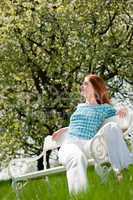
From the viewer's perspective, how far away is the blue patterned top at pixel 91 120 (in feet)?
26.8

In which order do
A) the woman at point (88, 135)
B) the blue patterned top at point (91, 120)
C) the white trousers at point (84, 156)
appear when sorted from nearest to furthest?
the white trousers at point (84, 156) < the woman at point (88, 135) < the blue patterned top at point (91, 120)

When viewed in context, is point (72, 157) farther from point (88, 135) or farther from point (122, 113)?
point (122, 113)

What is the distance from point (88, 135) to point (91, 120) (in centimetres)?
19

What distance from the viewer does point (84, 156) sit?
734 centimetres

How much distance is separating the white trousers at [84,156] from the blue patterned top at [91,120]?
43 cm

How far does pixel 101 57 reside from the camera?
2206 cm

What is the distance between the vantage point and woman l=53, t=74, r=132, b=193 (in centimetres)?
717

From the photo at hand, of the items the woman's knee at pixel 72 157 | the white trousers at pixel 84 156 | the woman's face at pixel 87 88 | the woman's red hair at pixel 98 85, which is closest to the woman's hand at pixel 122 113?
the woman's red hair at pixel 98 85

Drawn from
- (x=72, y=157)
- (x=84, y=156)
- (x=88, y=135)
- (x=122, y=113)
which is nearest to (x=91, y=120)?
(x=88, y=135)

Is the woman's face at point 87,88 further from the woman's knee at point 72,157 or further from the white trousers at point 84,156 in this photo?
the woman's knee at point 72,157

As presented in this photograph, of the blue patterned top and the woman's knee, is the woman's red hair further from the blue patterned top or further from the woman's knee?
the woman's knee

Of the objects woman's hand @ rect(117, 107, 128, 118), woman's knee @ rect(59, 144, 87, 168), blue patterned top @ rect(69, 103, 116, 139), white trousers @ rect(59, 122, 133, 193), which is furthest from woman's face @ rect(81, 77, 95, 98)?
woman's knee @ rect(59, 144, 87, 168)

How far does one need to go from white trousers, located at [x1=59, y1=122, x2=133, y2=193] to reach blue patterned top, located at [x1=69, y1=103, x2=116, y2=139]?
0.43 m

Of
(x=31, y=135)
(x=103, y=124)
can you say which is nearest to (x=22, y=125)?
(x=31, y=135)
